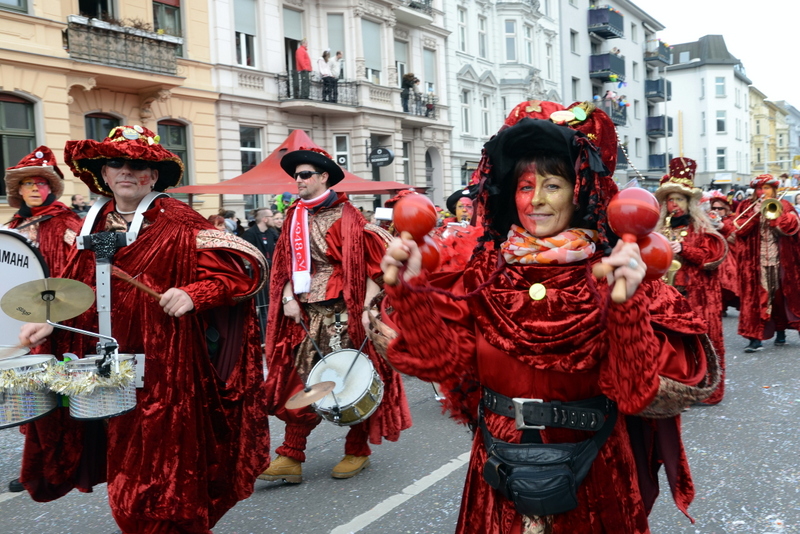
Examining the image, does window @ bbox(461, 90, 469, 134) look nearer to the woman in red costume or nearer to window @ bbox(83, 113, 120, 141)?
window @ bbox(83, 113, 120, 141)

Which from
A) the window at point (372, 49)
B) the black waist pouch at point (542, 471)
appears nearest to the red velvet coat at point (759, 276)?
the black waist pouch at point (542, 471)

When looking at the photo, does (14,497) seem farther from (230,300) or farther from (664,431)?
(664,431)

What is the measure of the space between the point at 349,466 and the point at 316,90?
1904 centimetres

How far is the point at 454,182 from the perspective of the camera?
30375mm

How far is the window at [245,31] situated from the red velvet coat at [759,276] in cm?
1503

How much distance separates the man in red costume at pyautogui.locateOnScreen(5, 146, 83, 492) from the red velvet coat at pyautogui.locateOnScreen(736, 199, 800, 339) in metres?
7.66

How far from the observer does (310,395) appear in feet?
14.5

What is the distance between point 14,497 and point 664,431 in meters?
4.22

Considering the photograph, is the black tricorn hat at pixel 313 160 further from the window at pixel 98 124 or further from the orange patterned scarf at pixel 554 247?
the window at pixel 98 124

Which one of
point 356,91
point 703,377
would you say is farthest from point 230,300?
point 356,91

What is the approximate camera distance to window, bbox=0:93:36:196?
14977mm

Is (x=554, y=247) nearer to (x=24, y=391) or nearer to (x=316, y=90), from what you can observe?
(x=24, y=391)

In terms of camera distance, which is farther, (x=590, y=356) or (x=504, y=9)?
(x=504, y=9)

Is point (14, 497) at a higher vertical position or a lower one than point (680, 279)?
lower
